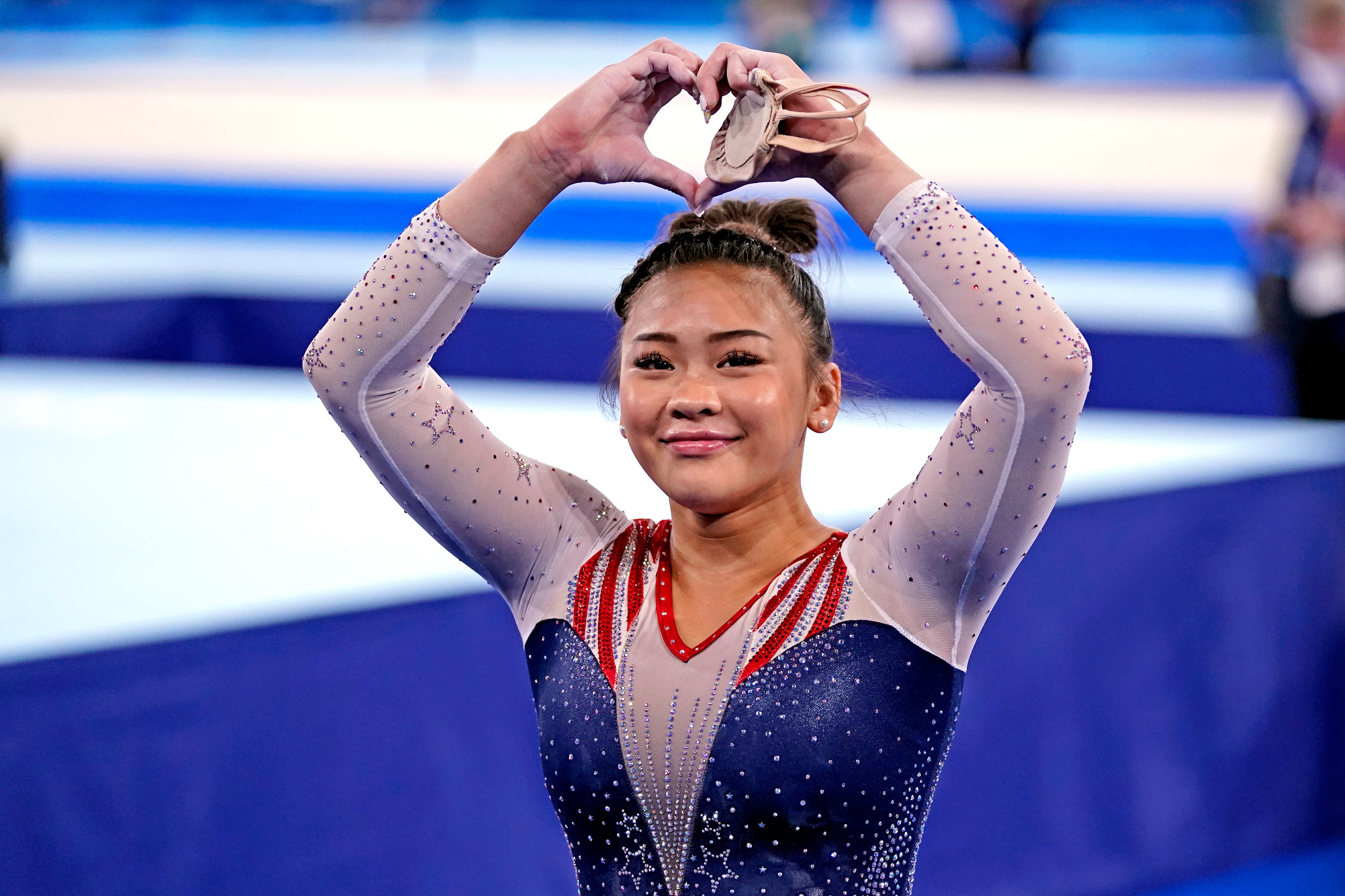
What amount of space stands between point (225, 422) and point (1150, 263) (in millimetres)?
4939

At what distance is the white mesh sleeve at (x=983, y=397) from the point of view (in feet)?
3.72

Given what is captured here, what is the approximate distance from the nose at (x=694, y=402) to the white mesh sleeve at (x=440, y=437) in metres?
0.17

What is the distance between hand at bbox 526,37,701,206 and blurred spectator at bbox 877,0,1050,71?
26.2ft

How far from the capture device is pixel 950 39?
9461mm

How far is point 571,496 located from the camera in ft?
4.60

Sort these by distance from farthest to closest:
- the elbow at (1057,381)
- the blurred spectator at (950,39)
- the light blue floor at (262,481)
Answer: the blurred spectator at (950,39) < the light blue floor at (262,481) < the elbow at (1057,381)

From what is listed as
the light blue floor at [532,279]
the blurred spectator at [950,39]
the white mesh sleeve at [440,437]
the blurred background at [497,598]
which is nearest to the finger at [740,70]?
A: the white mesh sleeve at [440,437]

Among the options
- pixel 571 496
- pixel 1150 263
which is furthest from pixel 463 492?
pixel 1150 263

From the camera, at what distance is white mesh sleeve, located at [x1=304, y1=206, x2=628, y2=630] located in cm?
125

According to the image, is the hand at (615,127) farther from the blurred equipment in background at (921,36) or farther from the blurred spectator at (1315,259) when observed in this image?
the blurred equipment in background at (921,36)

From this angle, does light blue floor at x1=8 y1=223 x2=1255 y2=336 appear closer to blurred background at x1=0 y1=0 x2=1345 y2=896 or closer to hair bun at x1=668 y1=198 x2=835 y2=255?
blurred background at x1=0 y1=0 x2=1345 y2=896

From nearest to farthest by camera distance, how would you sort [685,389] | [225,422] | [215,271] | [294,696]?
[685,389] < [294,696] < [225,422] < [215,271]

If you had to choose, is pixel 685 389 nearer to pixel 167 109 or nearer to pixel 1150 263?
pixel 1150 263

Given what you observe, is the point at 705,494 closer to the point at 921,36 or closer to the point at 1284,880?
the point at 1284,880
